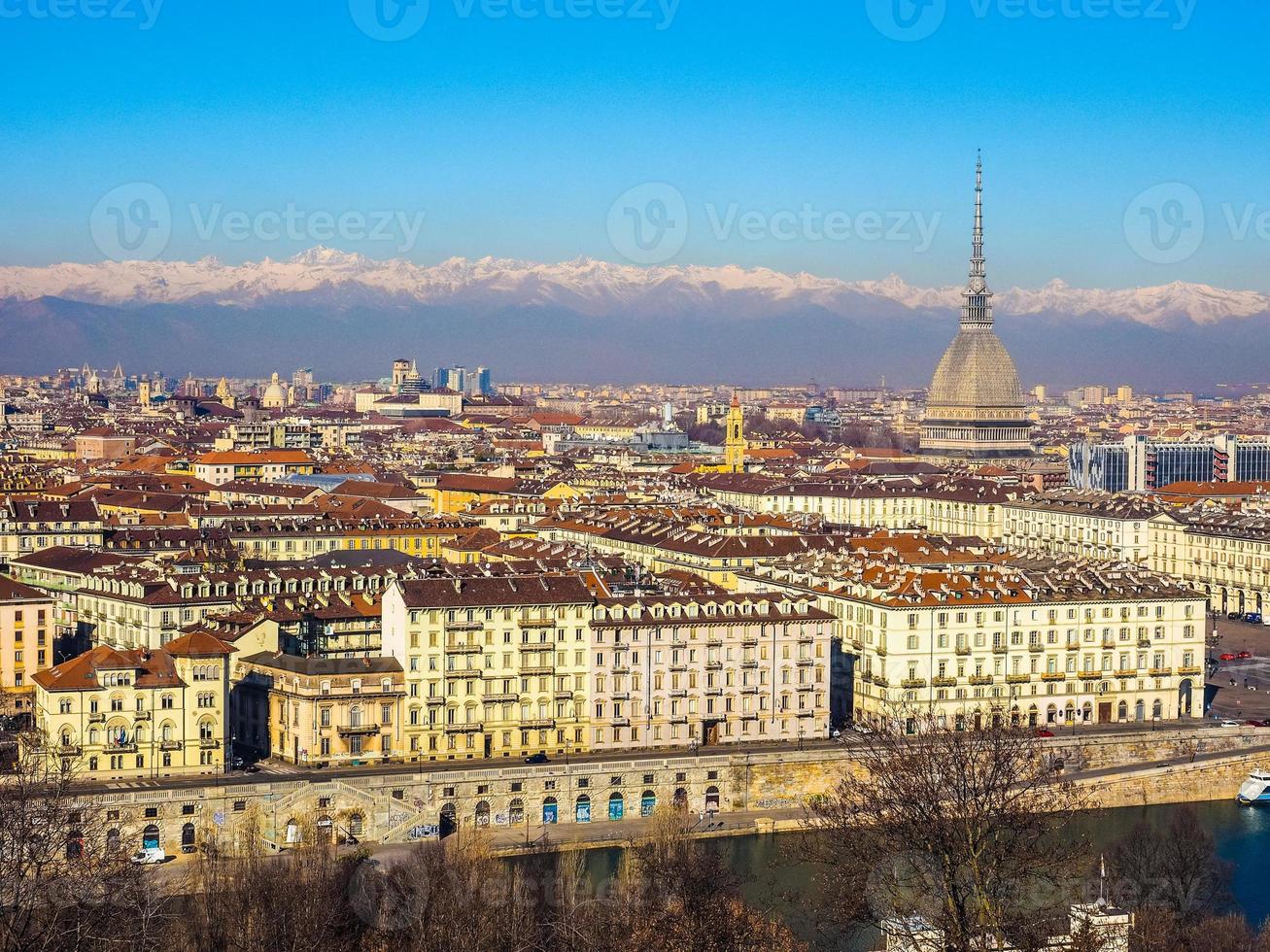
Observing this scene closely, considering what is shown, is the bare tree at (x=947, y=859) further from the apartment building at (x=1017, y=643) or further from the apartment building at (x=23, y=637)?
the apartment building at (x=23, y=637)

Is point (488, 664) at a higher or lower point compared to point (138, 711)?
higher

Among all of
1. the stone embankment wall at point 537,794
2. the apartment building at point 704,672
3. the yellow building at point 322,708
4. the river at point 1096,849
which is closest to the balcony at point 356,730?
the yellow building at point 322,708

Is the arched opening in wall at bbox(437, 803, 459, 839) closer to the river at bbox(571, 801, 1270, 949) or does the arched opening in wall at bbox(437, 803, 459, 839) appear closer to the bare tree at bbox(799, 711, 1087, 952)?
the river at bbox(571, 801, 1270, 949)

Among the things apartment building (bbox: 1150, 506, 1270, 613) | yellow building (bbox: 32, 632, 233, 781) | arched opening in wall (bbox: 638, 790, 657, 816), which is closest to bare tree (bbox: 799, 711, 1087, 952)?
arched opening in wall (bbox: 638, 790, 657, 816)

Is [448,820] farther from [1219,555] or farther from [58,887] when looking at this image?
[1219,555]

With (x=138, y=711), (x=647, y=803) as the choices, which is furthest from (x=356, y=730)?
(x=647, y=803)

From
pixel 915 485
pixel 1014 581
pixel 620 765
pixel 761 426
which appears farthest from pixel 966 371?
pixel 620 765

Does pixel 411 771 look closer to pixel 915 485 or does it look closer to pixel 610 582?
pixel 610 582
